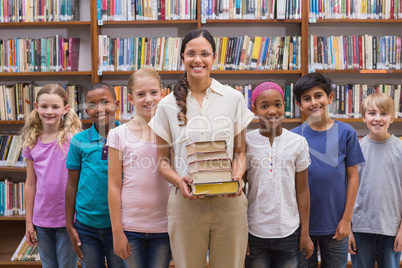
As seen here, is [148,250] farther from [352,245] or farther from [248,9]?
[248,9]

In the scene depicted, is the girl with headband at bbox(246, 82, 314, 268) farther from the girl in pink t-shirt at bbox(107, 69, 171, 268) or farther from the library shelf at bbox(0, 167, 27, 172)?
the library shelf at bbox(0, 167, 27, 172)

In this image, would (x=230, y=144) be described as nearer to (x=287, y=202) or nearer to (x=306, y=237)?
(x=287, y=202)

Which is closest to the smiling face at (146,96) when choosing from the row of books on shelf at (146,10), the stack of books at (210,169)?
the stack of books at (210,169)

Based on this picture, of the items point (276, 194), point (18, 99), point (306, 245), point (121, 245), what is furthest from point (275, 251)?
point (18, 99)

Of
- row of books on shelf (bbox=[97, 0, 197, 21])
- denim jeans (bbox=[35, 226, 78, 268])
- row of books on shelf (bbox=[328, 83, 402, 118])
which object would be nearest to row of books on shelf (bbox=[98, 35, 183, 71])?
row of books on shelf (bbox=[97, 0, 197, 21])

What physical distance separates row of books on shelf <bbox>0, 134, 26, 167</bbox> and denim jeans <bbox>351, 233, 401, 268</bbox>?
2669 mm

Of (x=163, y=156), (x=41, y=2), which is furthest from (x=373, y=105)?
(x=41, y=2)

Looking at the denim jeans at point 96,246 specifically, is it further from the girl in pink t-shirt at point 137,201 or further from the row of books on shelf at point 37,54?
the row of books on shelf at point 37,54

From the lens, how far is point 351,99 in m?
3.47

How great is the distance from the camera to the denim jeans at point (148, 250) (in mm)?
1797

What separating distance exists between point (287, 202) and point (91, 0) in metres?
2.44

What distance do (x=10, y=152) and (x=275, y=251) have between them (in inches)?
102

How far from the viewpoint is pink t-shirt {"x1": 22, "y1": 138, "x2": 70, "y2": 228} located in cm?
220

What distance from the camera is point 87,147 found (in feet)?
6.52
